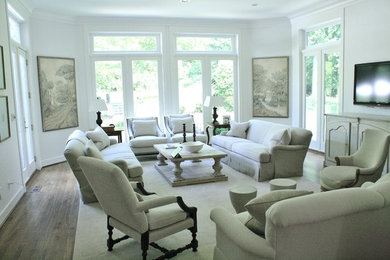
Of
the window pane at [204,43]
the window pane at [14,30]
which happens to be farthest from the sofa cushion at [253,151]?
the window pane at [14,30]

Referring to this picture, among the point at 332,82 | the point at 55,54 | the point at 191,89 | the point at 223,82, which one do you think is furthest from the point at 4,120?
the point at 332,82

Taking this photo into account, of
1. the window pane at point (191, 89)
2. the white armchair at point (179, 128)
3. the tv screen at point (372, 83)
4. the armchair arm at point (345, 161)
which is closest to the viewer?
the armchair arm at point (345, 161)

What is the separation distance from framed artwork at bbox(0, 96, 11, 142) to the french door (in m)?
5.57

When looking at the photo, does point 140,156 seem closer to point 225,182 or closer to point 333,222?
point 225,182

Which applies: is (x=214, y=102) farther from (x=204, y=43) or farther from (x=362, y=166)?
(x=362, y=166)

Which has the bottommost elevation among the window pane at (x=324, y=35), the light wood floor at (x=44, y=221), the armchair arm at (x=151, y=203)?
the light wood floor at (x=44, y=221)

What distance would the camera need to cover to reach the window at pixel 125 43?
750 centimetres

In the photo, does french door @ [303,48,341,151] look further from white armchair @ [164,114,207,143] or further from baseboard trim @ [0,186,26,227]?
baseboard trim @ [0,186,26,227]

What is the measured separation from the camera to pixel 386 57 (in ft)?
17.2

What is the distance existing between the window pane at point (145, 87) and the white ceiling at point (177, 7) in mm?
1120

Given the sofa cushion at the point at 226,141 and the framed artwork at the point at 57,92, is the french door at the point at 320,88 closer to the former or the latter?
the sofa cushion at the point at 226,141

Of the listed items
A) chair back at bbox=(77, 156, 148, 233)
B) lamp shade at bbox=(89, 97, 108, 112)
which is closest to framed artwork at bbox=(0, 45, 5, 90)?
chair back at bbox=(77, 156, 148, 233)

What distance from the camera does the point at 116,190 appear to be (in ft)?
8.25

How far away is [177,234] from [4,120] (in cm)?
262
